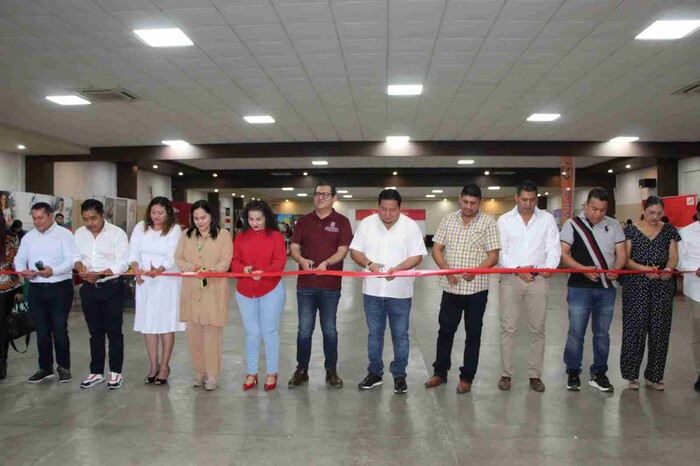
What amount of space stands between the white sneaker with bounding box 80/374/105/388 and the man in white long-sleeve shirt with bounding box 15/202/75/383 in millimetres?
297

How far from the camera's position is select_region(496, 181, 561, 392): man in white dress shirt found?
4172 millimetres

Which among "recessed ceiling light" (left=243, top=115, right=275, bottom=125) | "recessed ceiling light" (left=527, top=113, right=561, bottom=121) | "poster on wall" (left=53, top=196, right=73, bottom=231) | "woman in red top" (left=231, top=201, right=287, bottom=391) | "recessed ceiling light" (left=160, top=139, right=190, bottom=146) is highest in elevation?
"recessed ceiling light" (left=160, top=139, right=190, bottom=146)

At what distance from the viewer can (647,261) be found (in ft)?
13.8

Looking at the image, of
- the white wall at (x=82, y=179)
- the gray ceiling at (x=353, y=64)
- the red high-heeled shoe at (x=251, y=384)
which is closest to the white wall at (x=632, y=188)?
the gray ceiling at (x=353, y=64)

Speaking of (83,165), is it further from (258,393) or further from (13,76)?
(258,393)

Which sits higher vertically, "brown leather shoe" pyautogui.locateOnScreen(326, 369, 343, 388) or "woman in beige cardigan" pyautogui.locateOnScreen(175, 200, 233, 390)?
"woman in beige cardigan" pyautogui.locateOnScreen(175, 200, 233, 390)

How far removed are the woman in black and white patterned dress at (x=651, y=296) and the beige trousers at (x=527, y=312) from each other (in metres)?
0.69

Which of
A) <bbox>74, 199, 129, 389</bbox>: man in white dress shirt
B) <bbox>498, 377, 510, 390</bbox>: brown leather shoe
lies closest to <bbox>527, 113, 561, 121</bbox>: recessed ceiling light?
<bbox>498, 377, 510, 390</bbox>: brown leather shoe

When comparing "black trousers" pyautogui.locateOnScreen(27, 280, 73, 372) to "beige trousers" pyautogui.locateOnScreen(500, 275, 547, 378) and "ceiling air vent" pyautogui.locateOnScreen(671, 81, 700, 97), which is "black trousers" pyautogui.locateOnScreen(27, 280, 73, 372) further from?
"ceiling air vent" pyautogui.locateOnScreen(671, 81, 700, 97)

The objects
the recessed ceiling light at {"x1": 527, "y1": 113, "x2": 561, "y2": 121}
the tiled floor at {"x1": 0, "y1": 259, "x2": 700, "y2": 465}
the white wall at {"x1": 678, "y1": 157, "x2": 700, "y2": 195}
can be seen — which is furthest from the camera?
the white wall at {"x1": 678, "y1": 157, "x2": 700, "y2": 195}

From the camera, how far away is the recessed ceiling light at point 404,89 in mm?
8159

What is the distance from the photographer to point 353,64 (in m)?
7.10

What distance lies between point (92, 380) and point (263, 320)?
1.48 metres

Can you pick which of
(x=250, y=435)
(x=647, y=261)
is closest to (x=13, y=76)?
(x=250, y=435)
